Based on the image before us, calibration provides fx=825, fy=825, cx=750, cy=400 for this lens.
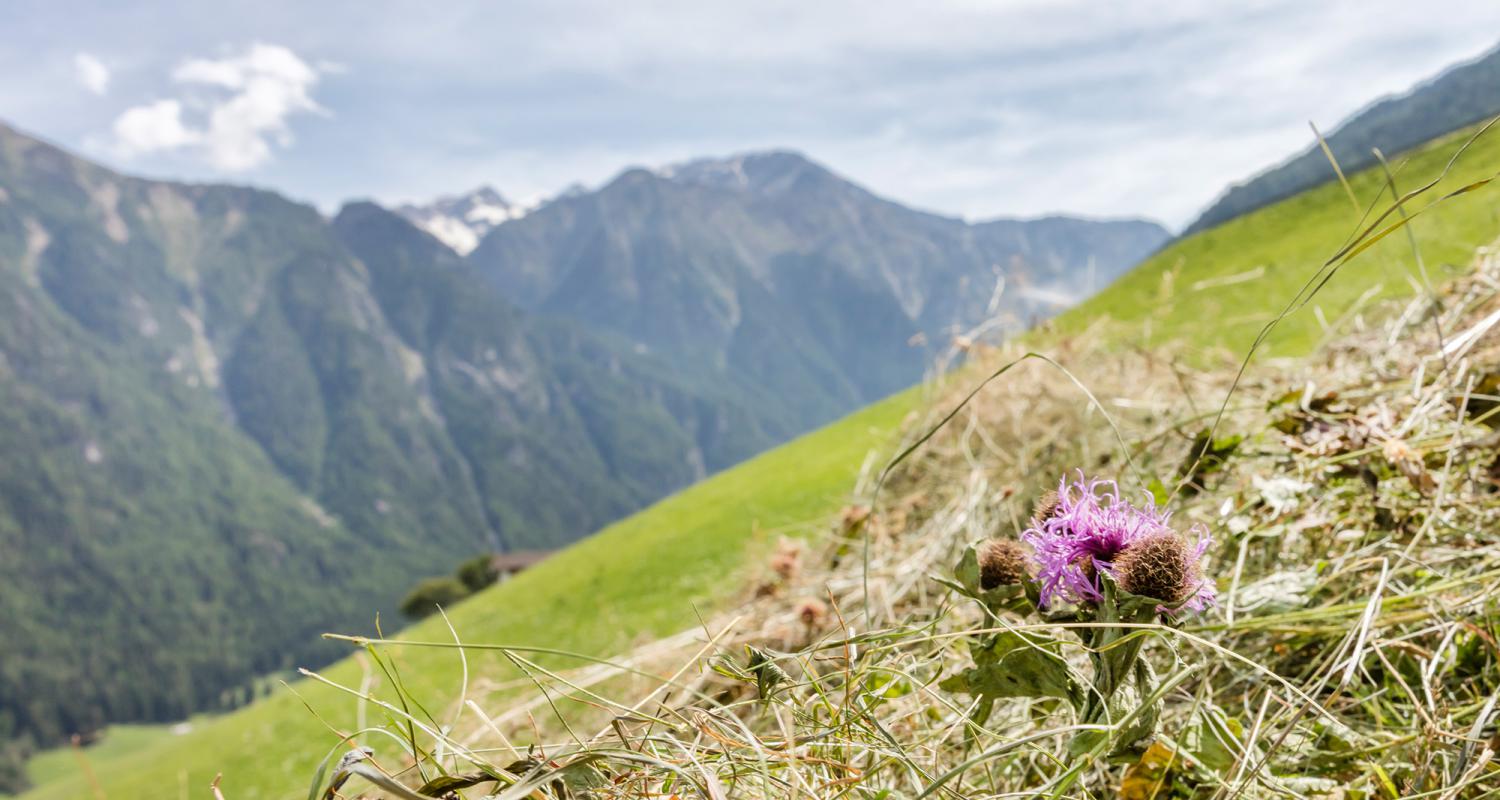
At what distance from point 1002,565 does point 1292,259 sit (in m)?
25.7

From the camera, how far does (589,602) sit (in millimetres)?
17719

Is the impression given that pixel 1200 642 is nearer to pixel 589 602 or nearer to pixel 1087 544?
pixel 1087 544

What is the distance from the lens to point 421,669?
17.0m

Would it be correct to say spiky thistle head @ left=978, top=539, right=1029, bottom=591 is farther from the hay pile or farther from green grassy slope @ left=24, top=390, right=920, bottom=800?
green grassy slope @ left=24, top=390, right=920, bottom=800

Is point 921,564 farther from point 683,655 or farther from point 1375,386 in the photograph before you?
point 1375,386

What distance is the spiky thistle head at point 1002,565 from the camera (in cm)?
132

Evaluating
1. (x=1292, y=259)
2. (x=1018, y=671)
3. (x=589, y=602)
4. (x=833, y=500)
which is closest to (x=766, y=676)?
(x=1018, y=671)

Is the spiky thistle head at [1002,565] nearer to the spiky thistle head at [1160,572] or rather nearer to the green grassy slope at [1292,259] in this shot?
the spiky thistle head at [1160,572]

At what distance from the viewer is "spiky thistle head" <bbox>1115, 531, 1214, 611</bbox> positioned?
41.2 inches

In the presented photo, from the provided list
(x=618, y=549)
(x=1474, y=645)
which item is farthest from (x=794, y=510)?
(x=1474, y=645)

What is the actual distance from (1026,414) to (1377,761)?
2508 millimetres

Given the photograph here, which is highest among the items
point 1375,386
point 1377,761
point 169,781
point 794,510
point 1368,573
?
point 1375,386

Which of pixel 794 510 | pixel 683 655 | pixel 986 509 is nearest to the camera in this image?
pixel 683 655

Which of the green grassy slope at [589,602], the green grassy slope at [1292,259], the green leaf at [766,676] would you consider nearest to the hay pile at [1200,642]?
the green leaf at [766,676]
